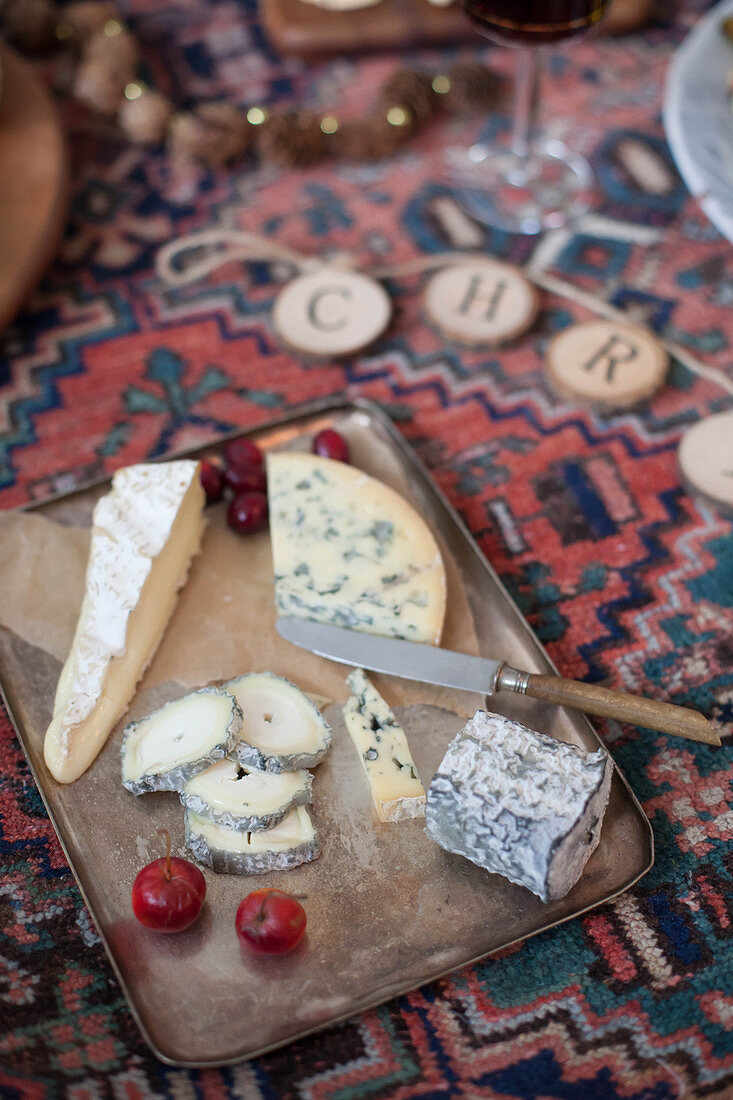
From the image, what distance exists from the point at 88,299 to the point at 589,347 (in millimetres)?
914

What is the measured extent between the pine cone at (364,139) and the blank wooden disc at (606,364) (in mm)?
665

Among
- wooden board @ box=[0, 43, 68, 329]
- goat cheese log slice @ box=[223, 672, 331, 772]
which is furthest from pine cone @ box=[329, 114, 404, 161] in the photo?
goat cheese log slice @ box=[223, 672, 331, 772]

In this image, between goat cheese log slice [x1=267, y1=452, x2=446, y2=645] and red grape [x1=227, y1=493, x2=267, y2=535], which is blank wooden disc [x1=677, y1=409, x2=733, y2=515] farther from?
red grape [x1=227, y1=493, x2=267, y2=535]

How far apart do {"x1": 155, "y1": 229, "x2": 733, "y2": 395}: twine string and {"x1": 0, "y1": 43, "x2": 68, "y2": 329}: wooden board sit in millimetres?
210

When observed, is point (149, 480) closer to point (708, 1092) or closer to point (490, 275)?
point (490, 275)

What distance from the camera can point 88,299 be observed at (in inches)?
70.7

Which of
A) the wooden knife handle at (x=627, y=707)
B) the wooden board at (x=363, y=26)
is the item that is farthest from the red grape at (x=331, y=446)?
the wooden board at (x=363, y=26)

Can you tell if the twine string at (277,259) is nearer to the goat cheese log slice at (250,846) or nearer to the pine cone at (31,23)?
the pine cone at (31,23)

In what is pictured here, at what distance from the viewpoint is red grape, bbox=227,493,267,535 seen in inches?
52.6

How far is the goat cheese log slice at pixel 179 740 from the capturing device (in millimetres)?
1052

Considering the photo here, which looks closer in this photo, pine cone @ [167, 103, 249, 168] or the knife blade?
the knife blade

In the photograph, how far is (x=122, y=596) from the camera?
1201mm

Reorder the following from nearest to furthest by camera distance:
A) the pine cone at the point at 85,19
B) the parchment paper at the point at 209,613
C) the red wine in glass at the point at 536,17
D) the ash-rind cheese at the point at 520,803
→ 1. the ash-rind cheese at the point at 520,803
2. the parchment paper at the point at 209,613
3. the red wine in glass at the point at 536,17
4. the pine cone at the point at 85,19

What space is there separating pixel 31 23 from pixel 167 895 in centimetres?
196
